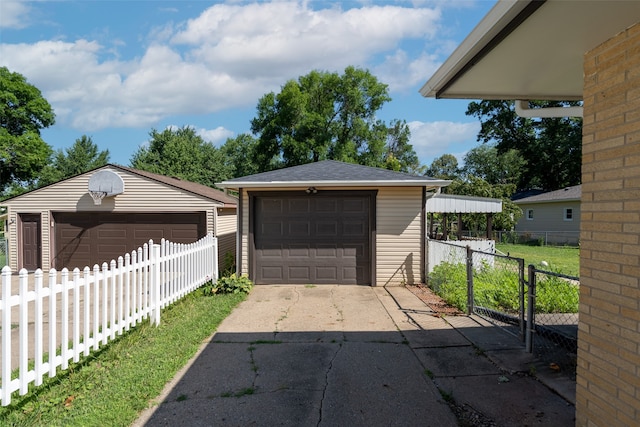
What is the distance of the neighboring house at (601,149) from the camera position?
203cm

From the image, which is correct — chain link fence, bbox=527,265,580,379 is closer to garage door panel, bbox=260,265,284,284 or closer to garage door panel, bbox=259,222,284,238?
garage door panel, bbox=260,265,284,284

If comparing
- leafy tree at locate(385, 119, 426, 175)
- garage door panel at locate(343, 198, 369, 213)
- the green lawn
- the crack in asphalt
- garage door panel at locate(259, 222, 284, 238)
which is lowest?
the green lawn

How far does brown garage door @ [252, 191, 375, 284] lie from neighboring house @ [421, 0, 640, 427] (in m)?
6.10

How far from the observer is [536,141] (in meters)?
34.1

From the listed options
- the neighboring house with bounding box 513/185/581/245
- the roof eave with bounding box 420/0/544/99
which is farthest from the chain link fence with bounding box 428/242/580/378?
the neighboring house with bounding box 513/185/581/245

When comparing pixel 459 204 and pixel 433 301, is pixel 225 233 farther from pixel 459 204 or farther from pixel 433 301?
pixel 459 204

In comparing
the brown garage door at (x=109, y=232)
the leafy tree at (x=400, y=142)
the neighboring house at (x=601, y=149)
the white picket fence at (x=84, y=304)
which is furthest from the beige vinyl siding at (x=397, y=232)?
the leafy tree at (x=400, y=142)

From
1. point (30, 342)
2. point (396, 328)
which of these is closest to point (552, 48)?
point (396, 328)

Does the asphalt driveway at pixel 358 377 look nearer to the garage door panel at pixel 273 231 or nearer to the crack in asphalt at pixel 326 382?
the crack in asphalt at pixel 326 382

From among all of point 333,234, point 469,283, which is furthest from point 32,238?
point 469,283

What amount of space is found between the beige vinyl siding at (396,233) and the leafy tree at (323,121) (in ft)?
66.0

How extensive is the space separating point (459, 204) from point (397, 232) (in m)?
5.69

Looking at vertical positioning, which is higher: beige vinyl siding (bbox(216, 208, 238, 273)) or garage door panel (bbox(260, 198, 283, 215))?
garage door panel (bbox(260, 198, 283, 215))

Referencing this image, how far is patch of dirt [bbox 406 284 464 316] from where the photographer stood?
A: 20.4 feet
